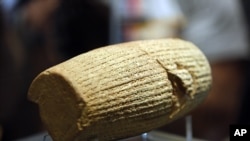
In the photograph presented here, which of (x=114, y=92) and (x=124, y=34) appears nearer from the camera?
(x=114, y=92)

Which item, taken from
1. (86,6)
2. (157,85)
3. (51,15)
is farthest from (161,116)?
(86,6)

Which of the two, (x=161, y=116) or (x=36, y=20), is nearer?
(x=161, y=116)

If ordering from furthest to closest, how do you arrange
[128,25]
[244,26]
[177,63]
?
[128,25], [244,26], [177,63]

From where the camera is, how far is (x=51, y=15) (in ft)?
4.10

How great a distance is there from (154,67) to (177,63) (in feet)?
0.15

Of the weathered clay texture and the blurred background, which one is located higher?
the weathered clay texture

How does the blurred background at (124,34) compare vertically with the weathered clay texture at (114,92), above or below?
below

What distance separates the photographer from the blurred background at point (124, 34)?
113 centimetres

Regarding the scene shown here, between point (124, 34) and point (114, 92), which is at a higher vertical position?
point (114, 92)

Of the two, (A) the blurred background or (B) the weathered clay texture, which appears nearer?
(B) the weathered clay texture

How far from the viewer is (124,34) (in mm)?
1542

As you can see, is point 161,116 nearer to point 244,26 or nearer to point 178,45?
point 178,45

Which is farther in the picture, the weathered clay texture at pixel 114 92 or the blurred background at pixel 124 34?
the blurred background at pixel 124 34

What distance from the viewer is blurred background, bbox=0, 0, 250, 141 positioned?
3.69ft
